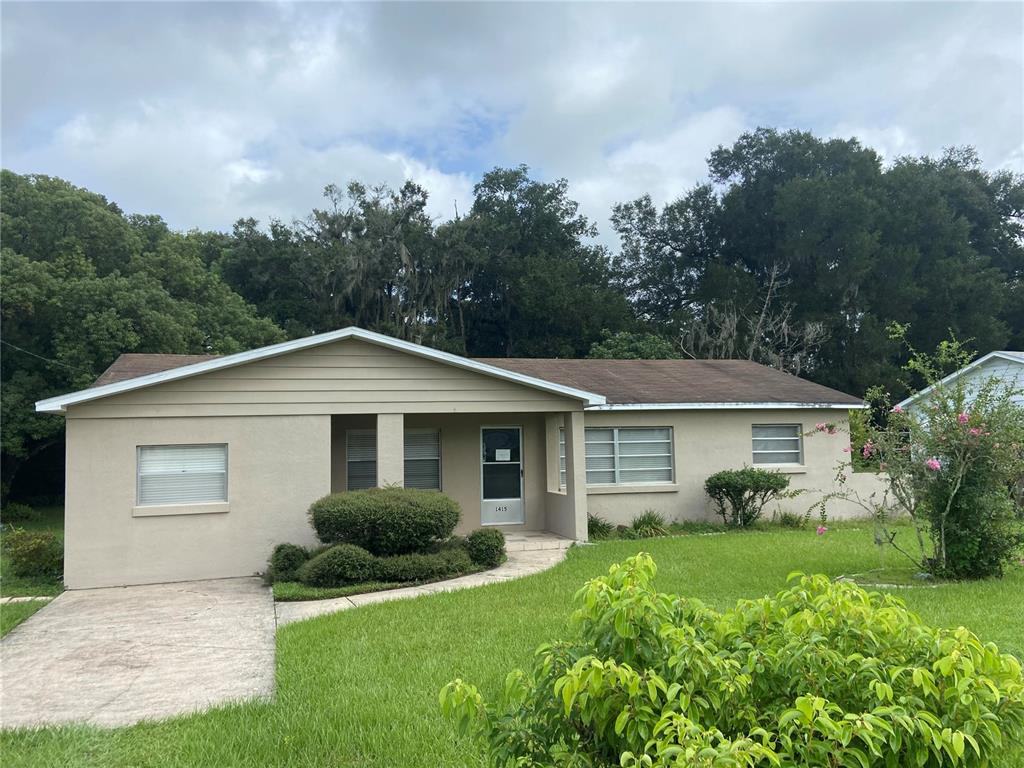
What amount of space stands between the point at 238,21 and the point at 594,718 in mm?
11110

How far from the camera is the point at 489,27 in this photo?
35.7 feet

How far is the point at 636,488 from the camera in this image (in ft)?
51.2

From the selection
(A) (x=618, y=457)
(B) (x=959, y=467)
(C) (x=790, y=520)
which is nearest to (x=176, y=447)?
(A) (x=618, y=457)

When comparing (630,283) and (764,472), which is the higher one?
(630,283)

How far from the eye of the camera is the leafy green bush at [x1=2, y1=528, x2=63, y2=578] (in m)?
11.5

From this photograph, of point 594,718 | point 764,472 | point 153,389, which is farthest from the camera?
point 764,472

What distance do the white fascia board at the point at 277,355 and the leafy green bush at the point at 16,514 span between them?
36.0 feet

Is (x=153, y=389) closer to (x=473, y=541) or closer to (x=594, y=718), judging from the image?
(x=473, y=541)

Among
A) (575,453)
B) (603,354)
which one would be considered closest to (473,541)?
(575,453)

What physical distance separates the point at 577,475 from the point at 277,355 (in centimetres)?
568

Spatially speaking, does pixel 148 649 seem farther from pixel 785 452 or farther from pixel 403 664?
pixel 785 452

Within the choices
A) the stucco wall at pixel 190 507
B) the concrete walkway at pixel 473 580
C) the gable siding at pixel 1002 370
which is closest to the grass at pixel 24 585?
the stucco wall at pixel 190 507

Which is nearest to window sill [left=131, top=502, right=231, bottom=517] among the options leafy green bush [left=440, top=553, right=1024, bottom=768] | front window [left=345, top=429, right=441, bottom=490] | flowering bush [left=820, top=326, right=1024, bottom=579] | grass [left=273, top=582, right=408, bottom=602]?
grass [left=273, top=582, right=408, bottom=602]

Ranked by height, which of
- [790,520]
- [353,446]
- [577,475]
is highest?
[353,446]
